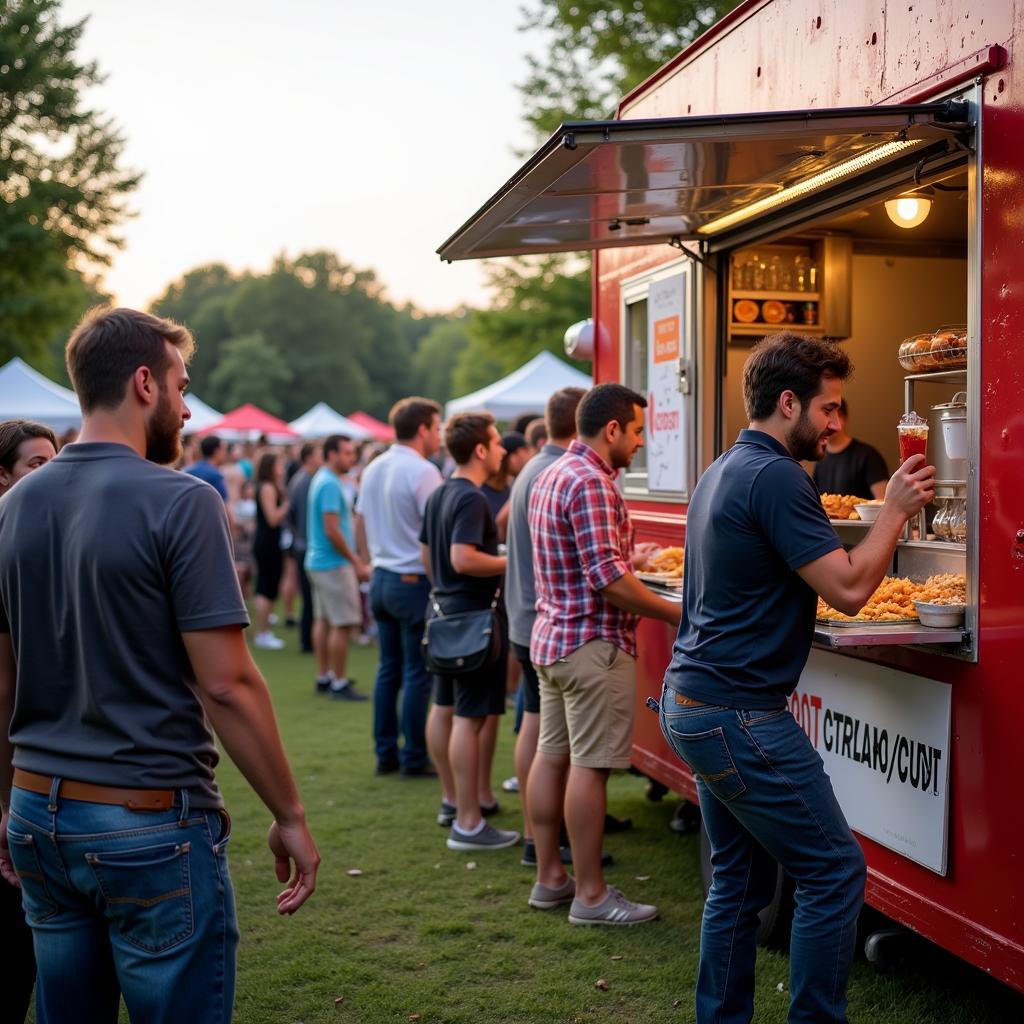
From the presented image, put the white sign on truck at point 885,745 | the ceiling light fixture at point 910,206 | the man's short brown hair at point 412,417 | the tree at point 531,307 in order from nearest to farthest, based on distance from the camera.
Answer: the white sign on truck at point 885,745
the ceiling light fixture at point 910,206
the man's short brown hair at point 412,417
the tree at point 531,307

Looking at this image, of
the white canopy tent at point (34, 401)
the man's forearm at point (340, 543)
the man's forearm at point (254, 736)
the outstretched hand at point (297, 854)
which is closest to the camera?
the man's forearm at point (254, 736)

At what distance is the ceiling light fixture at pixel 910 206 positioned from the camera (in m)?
4.55

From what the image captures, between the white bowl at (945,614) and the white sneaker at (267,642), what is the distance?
1053 centimetres

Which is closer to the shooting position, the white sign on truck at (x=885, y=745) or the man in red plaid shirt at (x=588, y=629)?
the white sign on truck at (x=885, y=745)

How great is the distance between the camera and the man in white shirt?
750 cm

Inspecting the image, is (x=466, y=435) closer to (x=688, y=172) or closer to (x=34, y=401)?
(x=688, y=172)

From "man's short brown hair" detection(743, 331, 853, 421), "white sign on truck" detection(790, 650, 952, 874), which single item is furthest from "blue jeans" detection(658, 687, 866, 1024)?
"man's short brown hair" detection(743, 331, 853, 421)

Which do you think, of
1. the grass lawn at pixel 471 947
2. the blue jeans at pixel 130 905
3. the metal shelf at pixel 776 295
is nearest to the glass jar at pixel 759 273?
the metal shelf at pixel 776 295

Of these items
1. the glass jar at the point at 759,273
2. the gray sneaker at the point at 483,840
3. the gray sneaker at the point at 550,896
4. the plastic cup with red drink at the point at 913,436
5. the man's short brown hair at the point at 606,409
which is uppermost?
the glass jar at the point at 759,273

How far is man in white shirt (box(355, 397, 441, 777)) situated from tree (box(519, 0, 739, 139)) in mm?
8138

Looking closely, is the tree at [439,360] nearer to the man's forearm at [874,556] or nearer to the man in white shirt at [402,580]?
the man in white shirt at [402,580]

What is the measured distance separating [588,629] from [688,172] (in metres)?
1.82

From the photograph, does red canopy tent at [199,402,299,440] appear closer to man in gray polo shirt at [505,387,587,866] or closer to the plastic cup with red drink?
man in gray polo shirt at [505,387,587,866]

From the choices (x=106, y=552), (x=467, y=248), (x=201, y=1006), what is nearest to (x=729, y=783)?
(x=201, y=1006)
